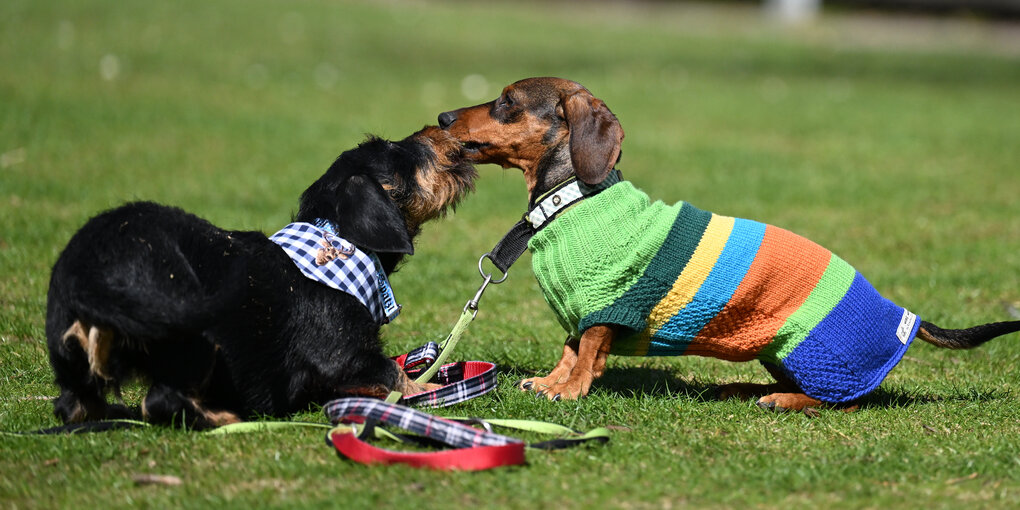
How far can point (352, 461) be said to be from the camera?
3.73 meters

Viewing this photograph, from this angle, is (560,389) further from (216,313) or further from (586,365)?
(216,313)

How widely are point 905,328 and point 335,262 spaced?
8.66ft

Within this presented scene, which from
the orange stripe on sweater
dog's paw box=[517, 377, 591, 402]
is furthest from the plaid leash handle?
the orange stripe on sweater

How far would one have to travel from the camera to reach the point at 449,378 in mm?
4941

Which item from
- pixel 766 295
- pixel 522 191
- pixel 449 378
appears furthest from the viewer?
pixel 522 191

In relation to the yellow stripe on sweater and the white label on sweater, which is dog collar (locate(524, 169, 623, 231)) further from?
the white label on sweater

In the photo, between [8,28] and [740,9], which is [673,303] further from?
[740,9]

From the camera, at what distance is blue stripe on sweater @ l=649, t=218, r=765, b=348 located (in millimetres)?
4398

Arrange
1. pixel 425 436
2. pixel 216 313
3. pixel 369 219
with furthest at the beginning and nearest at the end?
pixel 369 219 < pixel 425 436 < pixel 216 313

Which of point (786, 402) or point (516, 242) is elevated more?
point (516, 242)

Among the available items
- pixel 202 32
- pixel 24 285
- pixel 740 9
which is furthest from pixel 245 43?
pixel 740 9

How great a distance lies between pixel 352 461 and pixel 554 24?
74.3ft

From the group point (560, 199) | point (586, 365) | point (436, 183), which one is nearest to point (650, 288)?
point (586, 365)

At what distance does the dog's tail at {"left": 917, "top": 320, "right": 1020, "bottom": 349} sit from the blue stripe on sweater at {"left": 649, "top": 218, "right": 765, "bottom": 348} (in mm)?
983
